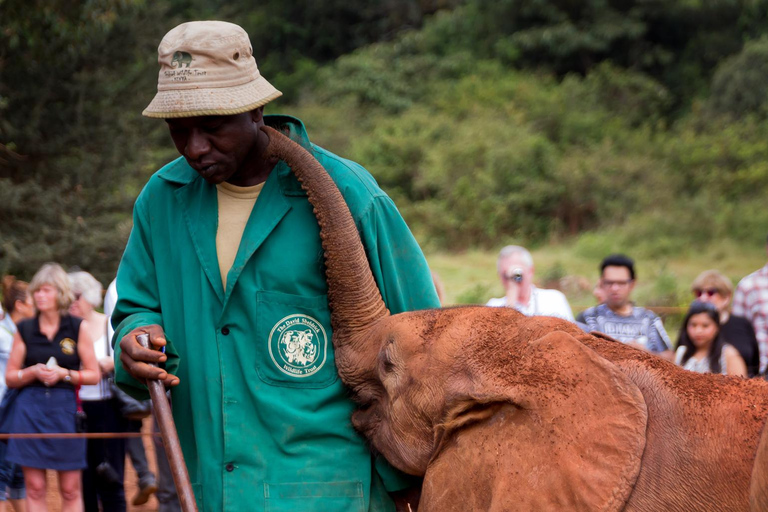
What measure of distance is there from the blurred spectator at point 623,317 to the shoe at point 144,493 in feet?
10.9

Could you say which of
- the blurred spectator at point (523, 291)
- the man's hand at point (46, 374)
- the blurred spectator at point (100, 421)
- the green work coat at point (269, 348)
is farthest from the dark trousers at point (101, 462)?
the green work coat at point (269, 348)

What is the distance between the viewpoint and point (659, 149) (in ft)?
85.1

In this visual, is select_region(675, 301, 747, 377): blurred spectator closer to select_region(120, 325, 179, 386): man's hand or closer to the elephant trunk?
the elephant trunk

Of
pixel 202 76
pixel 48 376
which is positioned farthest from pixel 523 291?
pixel 202 76

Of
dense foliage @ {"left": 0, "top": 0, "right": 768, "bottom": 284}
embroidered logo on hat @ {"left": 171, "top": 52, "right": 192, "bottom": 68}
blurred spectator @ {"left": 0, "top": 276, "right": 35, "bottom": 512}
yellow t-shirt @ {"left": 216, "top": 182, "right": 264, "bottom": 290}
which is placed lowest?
blurred spectator @ {"left": 0, "top": 276, "right": 35, "bottom": 512}

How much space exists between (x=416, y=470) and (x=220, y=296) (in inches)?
28.8

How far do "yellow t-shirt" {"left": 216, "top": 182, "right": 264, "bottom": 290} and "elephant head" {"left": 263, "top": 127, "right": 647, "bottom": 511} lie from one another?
0.56 ft

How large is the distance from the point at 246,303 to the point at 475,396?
2.46 feet

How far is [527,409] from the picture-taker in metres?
2.38

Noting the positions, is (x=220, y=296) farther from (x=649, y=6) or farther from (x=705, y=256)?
(x=649, y=6)

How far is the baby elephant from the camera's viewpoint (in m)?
2.22

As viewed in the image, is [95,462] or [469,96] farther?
[469,96]

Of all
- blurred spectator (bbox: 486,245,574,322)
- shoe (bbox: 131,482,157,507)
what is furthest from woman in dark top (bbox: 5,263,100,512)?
blurred spectator (bbox: 486,245,574,322)

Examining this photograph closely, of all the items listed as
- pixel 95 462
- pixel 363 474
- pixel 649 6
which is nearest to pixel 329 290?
pixel 363 474
